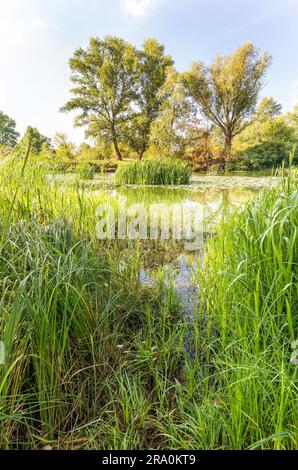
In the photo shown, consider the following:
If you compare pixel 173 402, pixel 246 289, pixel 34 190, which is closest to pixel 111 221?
pixel 34 190

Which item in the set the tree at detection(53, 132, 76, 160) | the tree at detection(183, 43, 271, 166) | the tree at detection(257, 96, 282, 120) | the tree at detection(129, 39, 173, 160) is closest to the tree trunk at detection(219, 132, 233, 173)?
the tree at detection(183, 43, 271, 166)

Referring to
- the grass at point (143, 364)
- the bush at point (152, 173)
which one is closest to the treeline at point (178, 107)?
the bush at point (152, 173)

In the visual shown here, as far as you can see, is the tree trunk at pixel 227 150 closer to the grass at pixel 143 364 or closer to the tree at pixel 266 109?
the tree at pixel 266 109

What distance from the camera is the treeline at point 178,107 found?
1983 centimetres

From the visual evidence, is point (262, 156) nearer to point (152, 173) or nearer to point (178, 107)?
point (178, 107)

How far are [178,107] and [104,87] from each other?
7451 mm

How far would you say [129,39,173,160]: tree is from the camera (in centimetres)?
2305

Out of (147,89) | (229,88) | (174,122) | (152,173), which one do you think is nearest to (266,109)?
(229,88)

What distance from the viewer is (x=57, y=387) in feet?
3.51

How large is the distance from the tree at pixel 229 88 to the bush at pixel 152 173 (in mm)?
13609

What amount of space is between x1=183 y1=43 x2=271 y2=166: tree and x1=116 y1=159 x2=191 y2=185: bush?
1361cm

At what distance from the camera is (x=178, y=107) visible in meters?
19.7

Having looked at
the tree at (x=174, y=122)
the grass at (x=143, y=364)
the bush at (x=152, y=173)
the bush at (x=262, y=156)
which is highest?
the tree at (x=174, y=122)

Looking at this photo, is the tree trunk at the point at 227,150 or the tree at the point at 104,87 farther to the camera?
the tree at the point at 104,87
